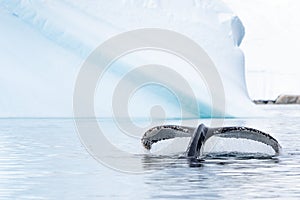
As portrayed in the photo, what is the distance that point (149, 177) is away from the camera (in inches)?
478

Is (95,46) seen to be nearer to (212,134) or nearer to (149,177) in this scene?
(212,134)

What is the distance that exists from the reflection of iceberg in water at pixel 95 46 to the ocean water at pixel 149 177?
18155 millimetres

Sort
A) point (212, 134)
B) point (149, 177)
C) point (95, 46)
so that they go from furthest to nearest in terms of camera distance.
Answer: point (95, 46)
point (212, 134)
point (149, 177)

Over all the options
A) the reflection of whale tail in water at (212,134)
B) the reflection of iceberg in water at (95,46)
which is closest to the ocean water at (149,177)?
the reflection of whale tail in water at (212,134)

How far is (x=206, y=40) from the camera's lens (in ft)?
138

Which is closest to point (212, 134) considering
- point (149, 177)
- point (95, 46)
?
point (149, 177)

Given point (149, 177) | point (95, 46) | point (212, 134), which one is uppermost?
point (95, 46)

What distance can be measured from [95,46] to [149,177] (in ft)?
86.6

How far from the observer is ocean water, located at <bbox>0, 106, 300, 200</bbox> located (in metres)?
10.2

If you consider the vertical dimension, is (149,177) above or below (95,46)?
below

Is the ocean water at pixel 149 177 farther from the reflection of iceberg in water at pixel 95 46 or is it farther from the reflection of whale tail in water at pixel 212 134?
the reflection of iceberg in water at pixel 95 46

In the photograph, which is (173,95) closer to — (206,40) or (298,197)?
(206,40)

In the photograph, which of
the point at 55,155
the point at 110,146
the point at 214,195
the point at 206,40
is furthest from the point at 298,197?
the point at 206,40

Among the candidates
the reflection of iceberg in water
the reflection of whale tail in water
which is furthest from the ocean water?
the reflection of iceberg in water
